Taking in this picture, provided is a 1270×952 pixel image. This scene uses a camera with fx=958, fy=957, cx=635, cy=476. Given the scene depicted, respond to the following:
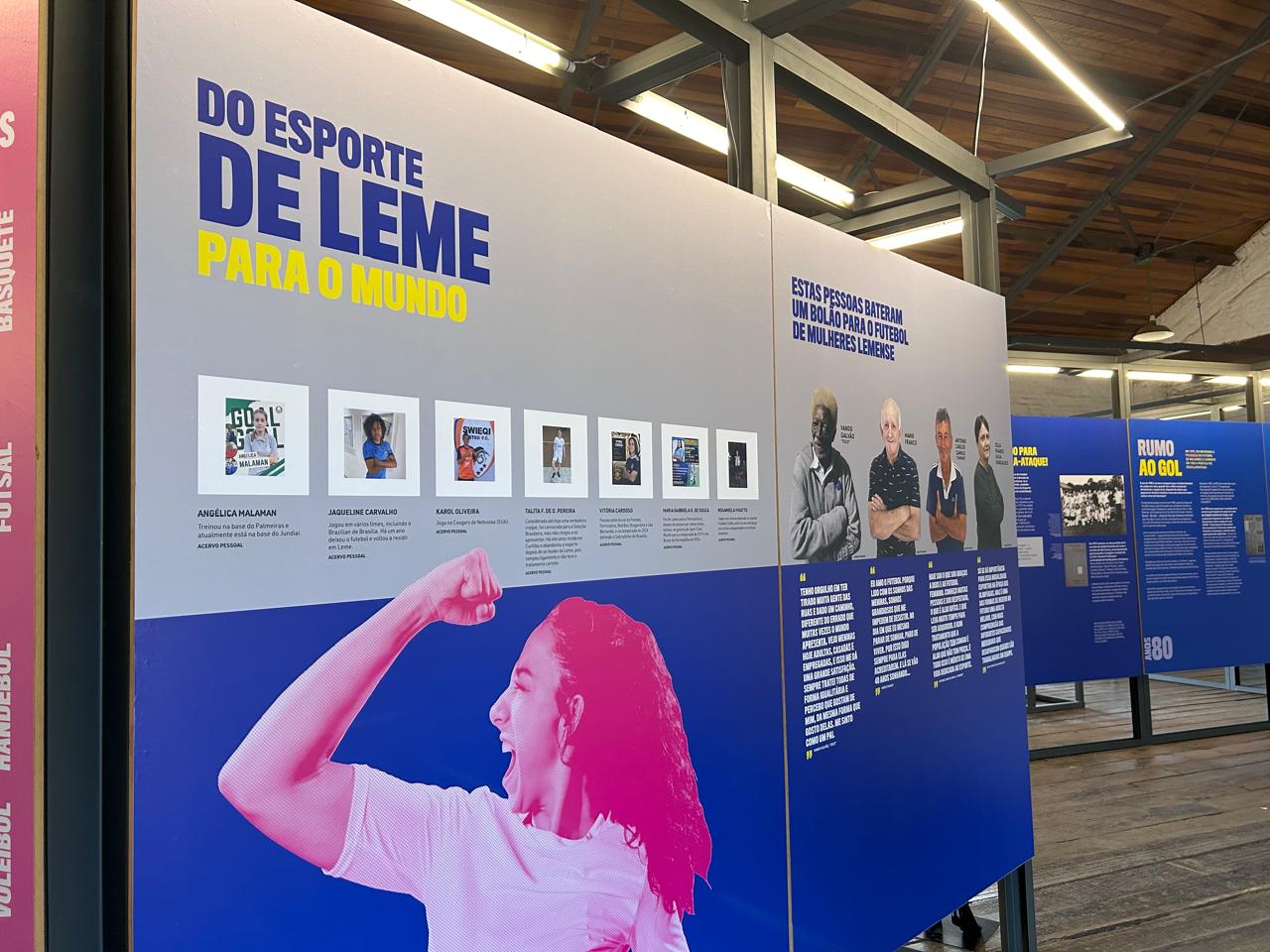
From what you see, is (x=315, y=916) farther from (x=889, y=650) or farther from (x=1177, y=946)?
(x=1177, y=946)

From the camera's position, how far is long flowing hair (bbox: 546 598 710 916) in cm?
188

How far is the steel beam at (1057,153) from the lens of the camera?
3.87m

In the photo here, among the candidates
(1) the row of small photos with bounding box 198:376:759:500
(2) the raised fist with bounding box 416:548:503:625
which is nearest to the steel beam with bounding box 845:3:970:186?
(1) the row of small photos with bounding box 198:376:759:500

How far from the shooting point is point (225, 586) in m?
1.35

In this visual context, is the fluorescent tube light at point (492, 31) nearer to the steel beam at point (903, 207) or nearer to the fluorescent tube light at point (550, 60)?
the fluorescent tube light at point (550, 60)

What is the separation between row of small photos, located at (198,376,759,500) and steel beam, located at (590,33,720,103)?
1.22m

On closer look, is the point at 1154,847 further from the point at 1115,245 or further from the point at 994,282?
the point at 1115,245

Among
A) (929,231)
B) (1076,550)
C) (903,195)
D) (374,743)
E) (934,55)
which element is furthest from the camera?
(1076,550)

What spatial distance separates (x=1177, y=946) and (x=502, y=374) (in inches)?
153

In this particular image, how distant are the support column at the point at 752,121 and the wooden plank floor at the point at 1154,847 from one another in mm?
3332

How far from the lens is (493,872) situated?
5.64 feet

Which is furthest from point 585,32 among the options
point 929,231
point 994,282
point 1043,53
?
point 1043,53

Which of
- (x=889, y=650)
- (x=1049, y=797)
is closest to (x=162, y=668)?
(x=889, y=650)

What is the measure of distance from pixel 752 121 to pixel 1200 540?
6.72 m
